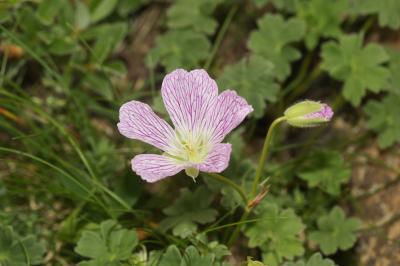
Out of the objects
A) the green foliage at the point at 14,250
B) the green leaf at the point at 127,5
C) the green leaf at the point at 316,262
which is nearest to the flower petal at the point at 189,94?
the green leaf at the point at 316,262

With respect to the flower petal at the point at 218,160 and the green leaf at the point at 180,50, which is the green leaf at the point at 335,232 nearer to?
the flower petal at the point at 218,160

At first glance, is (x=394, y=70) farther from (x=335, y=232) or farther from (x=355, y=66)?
(x=335, y=232)

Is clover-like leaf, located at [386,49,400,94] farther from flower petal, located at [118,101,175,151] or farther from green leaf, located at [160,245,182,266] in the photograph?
green leaf, located at [160,245,182,266]

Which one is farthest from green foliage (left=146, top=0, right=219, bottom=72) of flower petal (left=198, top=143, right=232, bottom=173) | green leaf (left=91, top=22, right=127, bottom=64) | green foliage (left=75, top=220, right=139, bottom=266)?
flower petal (left=198, top=143, right=232, bottom=173)

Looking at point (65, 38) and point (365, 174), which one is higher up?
point (65, 38)

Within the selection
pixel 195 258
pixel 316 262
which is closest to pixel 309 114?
pixel 316 262

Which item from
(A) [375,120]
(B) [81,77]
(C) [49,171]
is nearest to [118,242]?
(C) [49,171]

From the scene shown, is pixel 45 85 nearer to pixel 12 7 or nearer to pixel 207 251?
pixel 12 7
